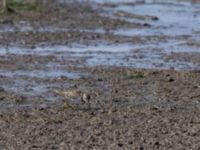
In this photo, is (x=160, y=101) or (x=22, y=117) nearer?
(x=22, y=117)

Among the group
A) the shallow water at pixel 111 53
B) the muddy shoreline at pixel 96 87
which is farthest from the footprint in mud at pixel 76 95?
the shallow water at pixel 111 53

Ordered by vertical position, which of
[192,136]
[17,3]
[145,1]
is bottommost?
[145,1]

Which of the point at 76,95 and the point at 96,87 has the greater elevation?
the point at 76,95

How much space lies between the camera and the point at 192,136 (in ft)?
34.0

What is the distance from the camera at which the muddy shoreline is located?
1034cm

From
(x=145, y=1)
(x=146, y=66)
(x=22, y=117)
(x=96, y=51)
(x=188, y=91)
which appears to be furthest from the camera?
(x=145, y=1)

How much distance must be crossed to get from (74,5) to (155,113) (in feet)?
64.3

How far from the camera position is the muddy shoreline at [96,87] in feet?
33.9

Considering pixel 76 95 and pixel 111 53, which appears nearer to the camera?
pixel 76 95

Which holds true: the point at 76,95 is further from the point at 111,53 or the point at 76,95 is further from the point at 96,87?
the point at 111,53

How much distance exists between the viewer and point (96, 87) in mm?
13797

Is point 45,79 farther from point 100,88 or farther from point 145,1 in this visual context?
point 145,1

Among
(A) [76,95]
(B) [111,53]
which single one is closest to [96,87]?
(A) [76,95]

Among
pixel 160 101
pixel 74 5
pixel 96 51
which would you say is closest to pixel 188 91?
pixel 160 101
